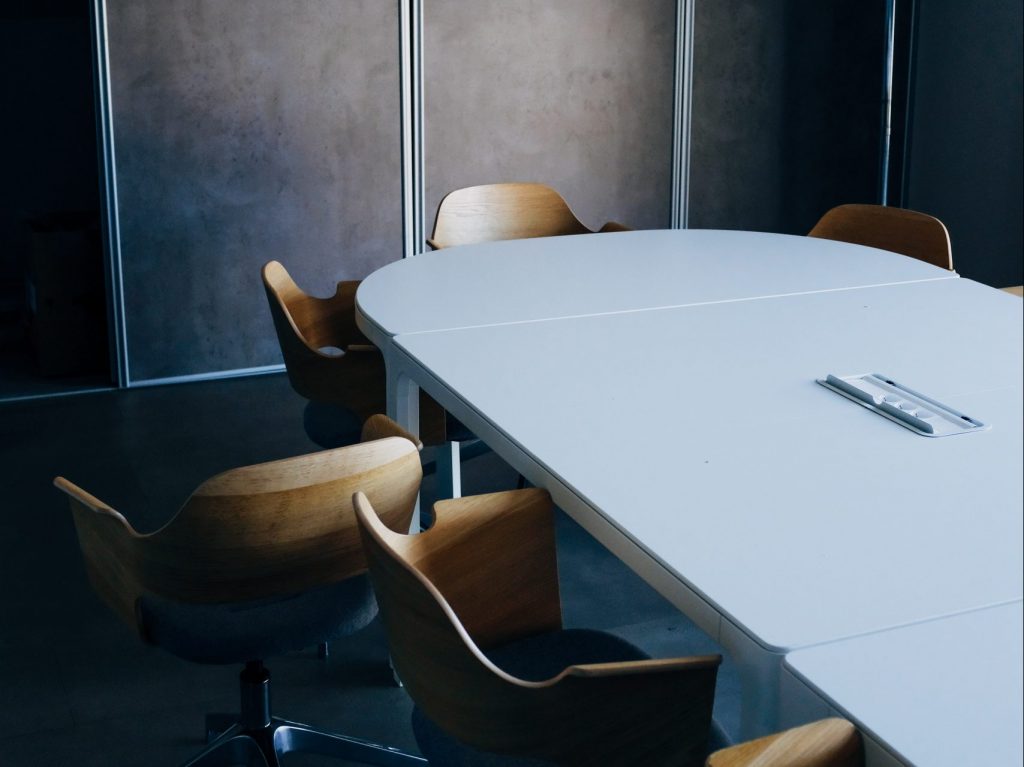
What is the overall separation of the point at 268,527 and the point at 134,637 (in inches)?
49.4

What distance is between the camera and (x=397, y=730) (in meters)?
A: 2.48

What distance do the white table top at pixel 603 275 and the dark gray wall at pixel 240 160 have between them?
1597mm

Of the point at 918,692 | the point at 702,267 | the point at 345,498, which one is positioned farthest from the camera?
the point at 702,267

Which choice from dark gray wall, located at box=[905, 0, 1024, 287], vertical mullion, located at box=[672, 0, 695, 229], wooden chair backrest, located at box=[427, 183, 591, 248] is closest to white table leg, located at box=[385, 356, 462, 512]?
wooden chair backrest, located at box=[427, 183, 591, 248]

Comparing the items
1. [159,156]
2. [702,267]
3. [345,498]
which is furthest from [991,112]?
[345,498]

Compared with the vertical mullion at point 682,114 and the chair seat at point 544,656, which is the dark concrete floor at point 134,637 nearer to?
the chair seat at point 544,656

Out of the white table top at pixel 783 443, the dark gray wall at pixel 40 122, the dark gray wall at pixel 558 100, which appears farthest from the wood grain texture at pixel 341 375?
the dark gray wall at pixel 40 122

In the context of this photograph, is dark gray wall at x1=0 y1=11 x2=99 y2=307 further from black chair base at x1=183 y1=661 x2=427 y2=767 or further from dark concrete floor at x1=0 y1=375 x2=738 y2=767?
black chair base at x1=183 y1=661 x2=427 y2=767

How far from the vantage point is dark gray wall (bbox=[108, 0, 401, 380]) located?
454 cm

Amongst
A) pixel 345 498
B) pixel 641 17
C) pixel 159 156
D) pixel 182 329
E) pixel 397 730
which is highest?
pixel 641 17

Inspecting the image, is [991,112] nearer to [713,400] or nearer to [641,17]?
[641,17]

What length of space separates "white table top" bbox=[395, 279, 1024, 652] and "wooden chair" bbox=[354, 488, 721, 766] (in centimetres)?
12

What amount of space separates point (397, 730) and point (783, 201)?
3733 mm

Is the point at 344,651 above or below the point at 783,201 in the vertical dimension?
below
